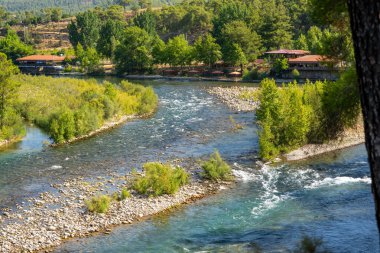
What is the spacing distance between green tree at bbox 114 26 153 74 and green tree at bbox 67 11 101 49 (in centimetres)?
2362

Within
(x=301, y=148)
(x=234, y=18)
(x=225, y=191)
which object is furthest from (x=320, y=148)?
(x=234, y=18)

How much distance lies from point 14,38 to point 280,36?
69.1m

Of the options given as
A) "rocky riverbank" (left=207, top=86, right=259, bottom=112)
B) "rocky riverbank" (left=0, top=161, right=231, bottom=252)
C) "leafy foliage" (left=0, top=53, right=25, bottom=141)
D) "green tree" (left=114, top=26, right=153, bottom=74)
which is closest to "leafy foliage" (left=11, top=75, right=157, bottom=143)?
"leafy foliage" (left=0, top=53, right=25, bottom=141)

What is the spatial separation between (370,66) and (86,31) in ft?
394

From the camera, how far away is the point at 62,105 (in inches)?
1788

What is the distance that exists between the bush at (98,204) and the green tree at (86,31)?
98.5m

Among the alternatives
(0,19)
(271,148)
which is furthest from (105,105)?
(0,19)

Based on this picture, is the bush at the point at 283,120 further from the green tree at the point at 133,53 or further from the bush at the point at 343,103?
the green tree at the point at 133,53

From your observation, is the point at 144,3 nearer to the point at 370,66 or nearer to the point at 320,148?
the point at 320,148

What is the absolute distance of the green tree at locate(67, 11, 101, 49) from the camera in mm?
117287

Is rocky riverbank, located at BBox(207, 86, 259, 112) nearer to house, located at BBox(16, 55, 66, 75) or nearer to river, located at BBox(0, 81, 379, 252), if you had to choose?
river, located at BBox(0, 81, 379, 252)

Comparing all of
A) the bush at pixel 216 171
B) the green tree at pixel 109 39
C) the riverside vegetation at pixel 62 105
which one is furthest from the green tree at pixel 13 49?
the bush at pixel 216 171

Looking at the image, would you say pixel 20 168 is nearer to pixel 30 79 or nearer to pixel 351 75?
pixel 351 75

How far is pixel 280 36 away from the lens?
293ft
